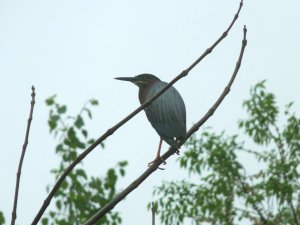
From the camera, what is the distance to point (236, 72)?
4.16m

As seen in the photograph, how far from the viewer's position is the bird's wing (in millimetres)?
6793

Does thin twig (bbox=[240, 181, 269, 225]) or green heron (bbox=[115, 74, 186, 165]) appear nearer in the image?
green heron (bbox=[115, 74, 186, 165])

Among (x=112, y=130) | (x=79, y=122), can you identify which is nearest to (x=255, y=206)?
(x=79, y=122)

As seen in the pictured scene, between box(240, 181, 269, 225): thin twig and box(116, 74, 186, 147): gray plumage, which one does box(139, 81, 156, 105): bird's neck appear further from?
box(240, 181, 269, 225): thin twig

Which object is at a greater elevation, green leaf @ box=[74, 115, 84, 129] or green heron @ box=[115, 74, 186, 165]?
green leaf @ box=[74, 115, 84, 129]

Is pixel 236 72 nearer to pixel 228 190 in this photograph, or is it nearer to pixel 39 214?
pixel 39 214

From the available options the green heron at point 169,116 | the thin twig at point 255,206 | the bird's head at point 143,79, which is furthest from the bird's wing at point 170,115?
the thin twig at point 255,206

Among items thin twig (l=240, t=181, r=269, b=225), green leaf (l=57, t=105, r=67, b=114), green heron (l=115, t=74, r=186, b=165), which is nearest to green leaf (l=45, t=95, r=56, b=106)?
green leaf (l=57, t=105, r=67, b=114)

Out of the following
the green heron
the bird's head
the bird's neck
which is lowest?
the green heron

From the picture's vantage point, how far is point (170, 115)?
687cm

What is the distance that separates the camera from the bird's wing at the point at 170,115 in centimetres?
679

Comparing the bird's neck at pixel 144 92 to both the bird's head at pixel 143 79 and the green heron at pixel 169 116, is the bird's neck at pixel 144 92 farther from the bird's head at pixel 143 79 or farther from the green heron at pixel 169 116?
the green heron at pixel 169 116

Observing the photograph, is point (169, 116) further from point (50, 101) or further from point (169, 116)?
point (50, 101)

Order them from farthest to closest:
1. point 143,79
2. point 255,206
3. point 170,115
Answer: point 255,206 → point 143,79 → point 170,115
